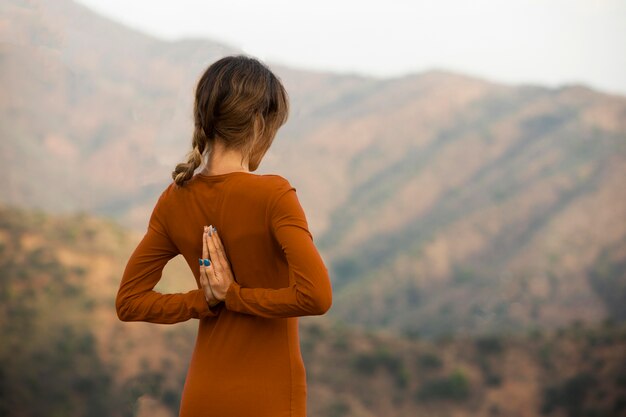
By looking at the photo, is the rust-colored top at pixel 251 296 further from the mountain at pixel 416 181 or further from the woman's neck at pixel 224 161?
the mountain at pixel 416 181

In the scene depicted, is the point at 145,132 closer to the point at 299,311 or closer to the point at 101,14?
the point at 101,14

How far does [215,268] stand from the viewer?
1693 mm

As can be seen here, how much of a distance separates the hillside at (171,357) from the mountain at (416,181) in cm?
283

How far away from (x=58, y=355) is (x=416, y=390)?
7.68m

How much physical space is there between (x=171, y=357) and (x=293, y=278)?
1436 centimetres

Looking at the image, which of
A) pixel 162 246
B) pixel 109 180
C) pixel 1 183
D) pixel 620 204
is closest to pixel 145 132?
pixel 109 180

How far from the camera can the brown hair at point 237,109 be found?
169 cm

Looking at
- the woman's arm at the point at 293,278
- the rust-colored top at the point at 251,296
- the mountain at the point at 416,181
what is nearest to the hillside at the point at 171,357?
the mountain at the point at 416,181

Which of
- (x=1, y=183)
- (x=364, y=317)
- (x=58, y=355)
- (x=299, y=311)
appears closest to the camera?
(x=299, y=311)

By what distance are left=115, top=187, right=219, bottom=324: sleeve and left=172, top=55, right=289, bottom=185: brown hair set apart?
0.17 meters

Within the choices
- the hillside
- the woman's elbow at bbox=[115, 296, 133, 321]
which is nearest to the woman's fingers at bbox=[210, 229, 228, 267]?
the woman's elbow at bbox=[115, 296, 133, 321]

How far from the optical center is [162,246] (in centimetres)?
185

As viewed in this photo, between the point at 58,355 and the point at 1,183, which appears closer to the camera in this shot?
the point at 58,355

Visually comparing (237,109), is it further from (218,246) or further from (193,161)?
(218,246)
